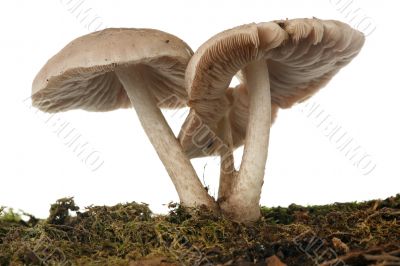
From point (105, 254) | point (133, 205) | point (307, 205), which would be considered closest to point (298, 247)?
point (105, 254)

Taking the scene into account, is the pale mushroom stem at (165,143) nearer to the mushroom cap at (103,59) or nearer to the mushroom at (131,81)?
the mushroom at (131,81)

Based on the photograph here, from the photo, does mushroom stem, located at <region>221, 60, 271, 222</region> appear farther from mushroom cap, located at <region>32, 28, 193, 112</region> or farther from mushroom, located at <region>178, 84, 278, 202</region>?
mushroom cap, located at <region>32, 28, 193, 112</region>

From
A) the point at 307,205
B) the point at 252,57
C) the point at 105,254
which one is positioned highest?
the point at 252,57

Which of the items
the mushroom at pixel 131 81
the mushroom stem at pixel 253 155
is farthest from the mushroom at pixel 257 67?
the mushroom at pixel 131 81

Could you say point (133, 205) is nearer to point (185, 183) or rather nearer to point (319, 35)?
point (185, 183)

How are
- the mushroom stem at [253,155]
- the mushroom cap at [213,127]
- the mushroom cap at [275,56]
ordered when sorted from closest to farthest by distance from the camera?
the mushroom cap at [275,56] → the mushroom stem at [253,155] → the mushroom cap at [213,127]

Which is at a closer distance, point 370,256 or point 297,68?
point 370,256

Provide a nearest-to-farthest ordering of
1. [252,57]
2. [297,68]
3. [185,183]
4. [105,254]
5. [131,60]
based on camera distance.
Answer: [105,254], [131,60], [252,57], [185,183], [297,68]
